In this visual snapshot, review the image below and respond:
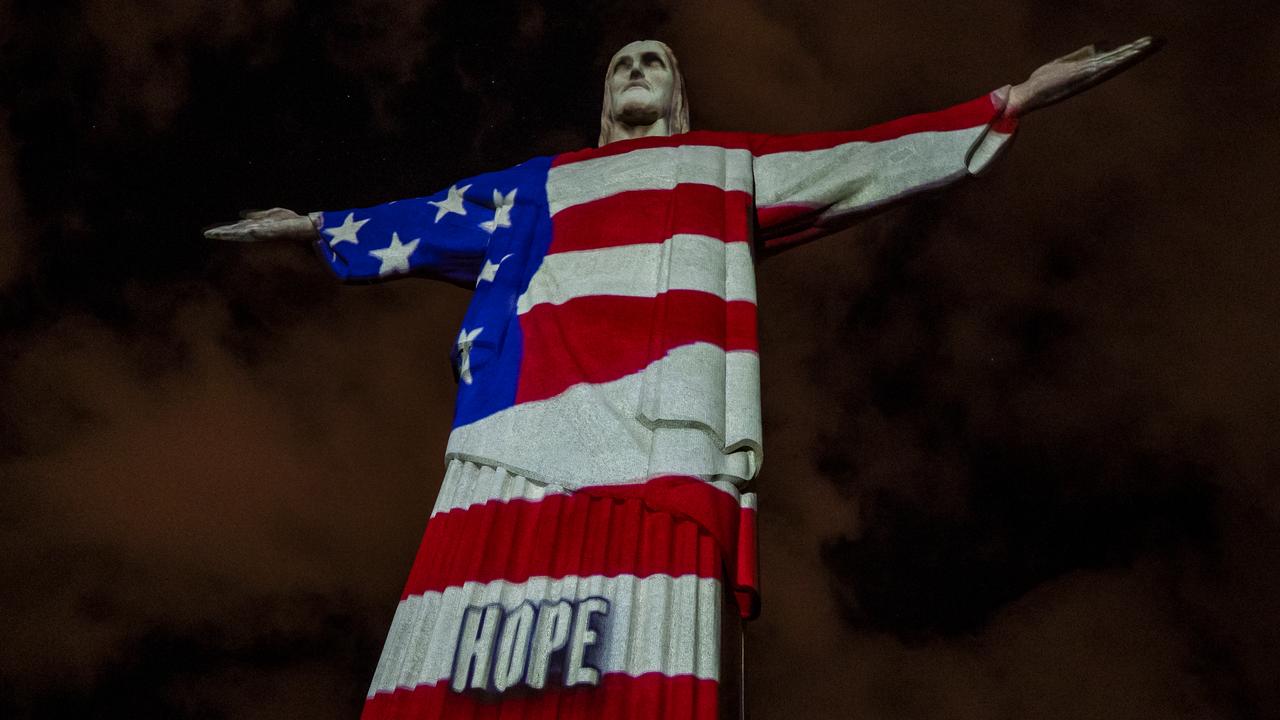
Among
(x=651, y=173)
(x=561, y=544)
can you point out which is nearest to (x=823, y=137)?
(x=651, y=173)

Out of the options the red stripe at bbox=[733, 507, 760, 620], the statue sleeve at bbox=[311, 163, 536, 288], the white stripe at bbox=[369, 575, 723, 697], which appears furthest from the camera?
the statue sleeve at bbox=[311, 163, 536, 288]

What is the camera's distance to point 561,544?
13.0 ft

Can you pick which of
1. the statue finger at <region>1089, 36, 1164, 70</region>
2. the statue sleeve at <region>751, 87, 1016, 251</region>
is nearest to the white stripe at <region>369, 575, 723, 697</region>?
the statue sleeve at <region>751, 87, 1016, 251</region>

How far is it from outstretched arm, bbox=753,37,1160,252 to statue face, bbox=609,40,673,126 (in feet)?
2.04

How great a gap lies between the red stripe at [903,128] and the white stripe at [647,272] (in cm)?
58

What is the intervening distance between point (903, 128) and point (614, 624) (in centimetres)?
217

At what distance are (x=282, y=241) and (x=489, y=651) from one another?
2.51 m

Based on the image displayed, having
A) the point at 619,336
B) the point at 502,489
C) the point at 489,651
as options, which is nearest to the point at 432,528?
the point at 502,489

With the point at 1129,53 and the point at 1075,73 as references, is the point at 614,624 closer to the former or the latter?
the point at 1075,73

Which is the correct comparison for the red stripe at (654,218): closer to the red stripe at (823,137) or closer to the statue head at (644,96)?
the red stripe at (823,137)

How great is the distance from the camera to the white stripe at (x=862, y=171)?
4629 millimetres

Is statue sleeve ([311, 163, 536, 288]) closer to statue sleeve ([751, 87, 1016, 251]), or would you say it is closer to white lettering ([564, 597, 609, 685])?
statue sleeve ([751, 87, 1016, 251])

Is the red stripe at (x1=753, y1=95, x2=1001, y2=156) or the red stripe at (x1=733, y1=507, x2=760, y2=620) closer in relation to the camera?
the red stripe at (x1=733, y1=507, x2=760, y2=620)

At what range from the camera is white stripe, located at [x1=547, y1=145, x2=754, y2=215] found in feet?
16.0
